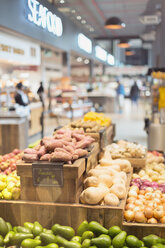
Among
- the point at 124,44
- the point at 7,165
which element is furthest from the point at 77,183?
the point at 124,44

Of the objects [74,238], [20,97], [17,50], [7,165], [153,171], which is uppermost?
[17,50]

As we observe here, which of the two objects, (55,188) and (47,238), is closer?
(47,238)

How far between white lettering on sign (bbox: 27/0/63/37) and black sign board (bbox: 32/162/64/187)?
4871mm

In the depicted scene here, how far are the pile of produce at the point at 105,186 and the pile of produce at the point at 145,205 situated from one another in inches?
4.8

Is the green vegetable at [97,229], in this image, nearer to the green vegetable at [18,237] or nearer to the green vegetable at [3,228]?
the green vegetable at [18,237]

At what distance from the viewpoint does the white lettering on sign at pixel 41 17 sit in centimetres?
676

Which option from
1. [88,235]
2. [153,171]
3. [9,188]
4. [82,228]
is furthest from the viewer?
[153,171]

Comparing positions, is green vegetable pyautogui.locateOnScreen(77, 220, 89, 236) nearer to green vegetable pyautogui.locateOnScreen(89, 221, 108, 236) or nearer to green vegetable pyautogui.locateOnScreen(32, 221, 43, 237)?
green vegetable pyautogui.locateOnScreen(89, 221, 108, 236)

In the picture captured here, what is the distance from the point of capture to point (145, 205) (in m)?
2.85

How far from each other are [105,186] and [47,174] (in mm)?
578

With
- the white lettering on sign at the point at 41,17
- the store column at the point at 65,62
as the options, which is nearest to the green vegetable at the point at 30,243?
the white lettering on sign at the point at 41,17

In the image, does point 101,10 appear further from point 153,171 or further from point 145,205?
point 145,205

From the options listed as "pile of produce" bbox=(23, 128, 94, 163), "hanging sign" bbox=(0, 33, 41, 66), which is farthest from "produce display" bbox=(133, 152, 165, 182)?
"hanging sign" bbox=(0, 33, 41, 66)

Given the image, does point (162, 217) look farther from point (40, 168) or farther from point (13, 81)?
point (13, 81)
